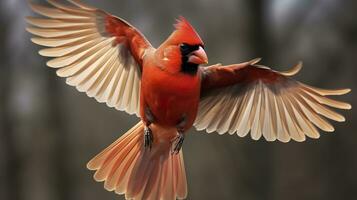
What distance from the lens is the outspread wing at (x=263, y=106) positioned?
4012mm

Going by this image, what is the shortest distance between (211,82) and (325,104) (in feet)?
1.91

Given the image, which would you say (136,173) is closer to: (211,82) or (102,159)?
(102,159)

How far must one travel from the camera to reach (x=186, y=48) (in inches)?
133

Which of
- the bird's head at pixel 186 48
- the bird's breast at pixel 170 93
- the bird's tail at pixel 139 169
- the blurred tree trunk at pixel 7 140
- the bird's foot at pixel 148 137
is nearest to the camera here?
the bird's head at pixel 186 48

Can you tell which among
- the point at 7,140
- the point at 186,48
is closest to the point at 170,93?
the point at 186,48

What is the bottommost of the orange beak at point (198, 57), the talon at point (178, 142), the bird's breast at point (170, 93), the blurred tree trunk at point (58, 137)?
the blurred tree trunk at point (58, 137)

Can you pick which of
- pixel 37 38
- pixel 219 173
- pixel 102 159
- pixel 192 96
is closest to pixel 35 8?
pixel 37 38

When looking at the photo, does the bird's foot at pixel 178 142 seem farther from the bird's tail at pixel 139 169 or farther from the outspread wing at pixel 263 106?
the outspread wing at pixel 263 106

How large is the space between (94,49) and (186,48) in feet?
2.47

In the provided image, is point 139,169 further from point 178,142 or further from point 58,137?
point 58,137

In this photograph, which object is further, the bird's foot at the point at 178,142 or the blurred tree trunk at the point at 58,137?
the blurred tree trunk at the point at 58,137

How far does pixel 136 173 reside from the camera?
13.7 ft

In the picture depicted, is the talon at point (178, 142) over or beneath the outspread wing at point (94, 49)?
beneath

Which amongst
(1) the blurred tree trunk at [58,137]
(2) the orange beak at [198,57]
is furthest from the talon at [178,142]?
(1) the blurred tree trunk at [58,137]
